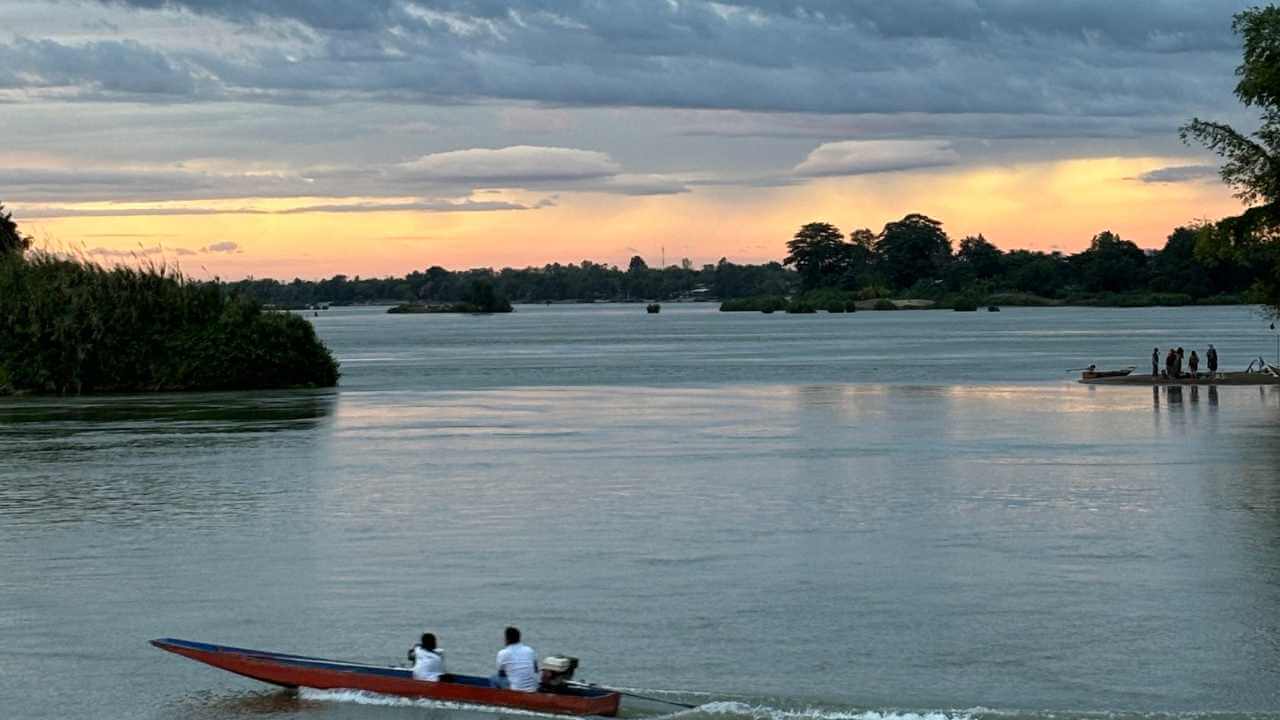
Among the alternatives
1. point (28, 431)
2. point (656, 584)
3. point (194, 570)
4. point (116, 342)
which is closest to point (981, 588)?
point (656, 584)

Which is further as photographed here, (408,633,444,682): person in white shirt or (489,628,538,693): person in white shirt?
(408,633,444,682): person in white shirt

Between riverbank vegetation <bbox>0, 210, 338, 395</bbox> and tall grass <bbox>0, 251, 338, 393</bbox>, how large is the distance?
0.05m

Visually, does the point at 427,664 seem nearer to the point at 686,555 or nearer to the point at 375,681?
the point at 375,681

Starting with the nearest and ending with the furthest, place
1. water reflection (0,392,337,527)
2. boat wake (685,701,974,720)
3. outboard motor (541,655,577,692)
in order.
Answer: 1. boat wake (685,701,974,720)
2. outboard motor (541,655,577,692)
3. water reflection (0,392,337,527)

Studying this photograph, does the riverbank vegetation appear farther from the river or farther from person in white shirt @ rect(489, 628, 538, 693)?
person in white shirt @ rect(489, 628, 538, 693)

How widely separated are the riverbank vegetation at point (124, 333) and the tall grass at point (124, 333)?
46 mm

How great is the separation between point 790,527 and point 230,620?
12.6m

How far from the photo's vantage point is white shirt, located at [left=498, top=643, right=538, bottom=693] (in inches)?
843

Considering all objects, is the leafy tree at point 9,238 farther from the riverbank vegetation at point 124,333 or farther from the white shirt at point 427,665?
the white shirt at point 427,665

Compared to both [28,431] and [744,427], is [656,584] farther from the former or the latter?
[28,431]

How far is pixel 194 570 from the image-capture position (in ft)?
103

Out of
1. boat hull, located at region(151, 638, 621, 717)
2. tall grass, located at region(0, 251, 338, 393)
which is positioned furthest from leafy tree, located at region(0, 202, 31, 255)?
boat hull, located at region(151, 638, 621, 717)

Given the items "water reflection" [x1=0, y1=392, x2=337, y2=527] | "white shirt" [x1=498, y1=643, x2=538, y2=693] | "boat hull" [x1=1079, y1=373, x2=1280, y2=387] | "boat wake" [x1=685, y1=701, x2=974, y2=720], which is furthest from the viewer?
"boat hull" [x1=1079, y1=373, x2=1280, y2=387]

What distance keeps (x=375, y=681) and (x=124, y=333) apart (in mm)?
62834
